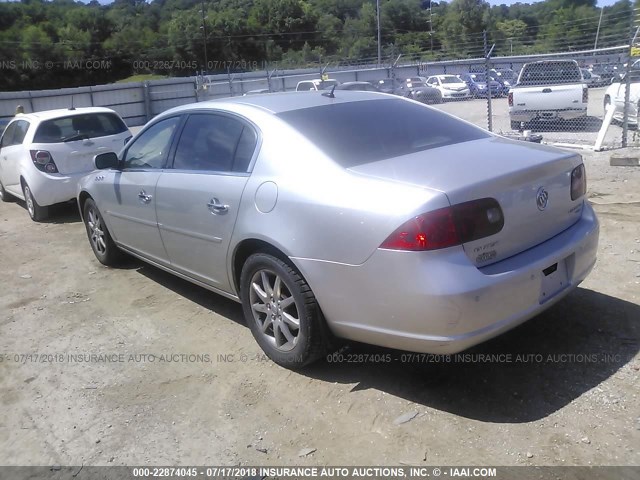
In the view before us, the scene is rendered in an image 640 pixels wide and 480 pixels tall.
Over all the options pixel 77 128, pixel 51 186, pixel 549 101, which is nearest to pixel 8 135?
pixel 77 128

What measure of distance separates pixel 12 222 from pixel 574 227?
801 cm

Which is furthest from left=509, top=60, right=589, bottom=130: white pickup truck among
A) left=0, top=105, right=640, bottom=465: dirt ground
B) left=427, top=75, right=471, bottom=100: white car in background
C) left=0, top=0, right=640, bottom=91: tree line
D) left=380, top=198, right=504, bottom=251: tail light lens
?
left=0, top=0, right=640, bottom=91: tree line

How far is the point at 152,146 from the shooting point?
16.0ft

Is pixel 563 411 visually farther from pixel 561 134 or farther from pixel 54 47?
pixel 54 47

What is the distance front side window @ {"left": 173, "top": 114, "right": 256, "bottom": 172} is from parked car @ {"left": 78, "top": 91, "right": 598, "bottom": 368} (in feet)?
0.04

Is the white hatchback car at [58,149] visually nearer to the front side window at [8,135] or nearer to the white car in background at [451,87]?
the front side window at [8,135]

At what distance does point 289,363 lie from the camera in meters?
3.59

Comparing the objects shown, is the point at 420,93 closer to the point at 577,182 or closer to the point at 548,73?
the point at 548,73

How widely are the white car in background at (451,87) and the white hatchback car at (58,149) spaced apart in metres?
22.6

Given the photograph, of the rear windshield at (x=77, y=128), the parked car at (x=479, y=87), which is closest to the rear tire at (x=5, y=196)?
the rear windshield at (x=77, y=128)

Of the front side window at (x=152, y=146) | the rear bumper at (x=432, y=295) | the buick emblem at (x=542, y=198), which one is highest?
the front side window at (x=152, y=146)

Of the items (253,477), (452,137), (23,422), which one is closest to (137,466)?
(253,477)

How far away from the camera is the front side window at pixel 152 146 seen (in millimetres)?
4648

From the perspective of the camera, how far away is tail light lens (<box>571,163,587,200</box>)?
3.54m
